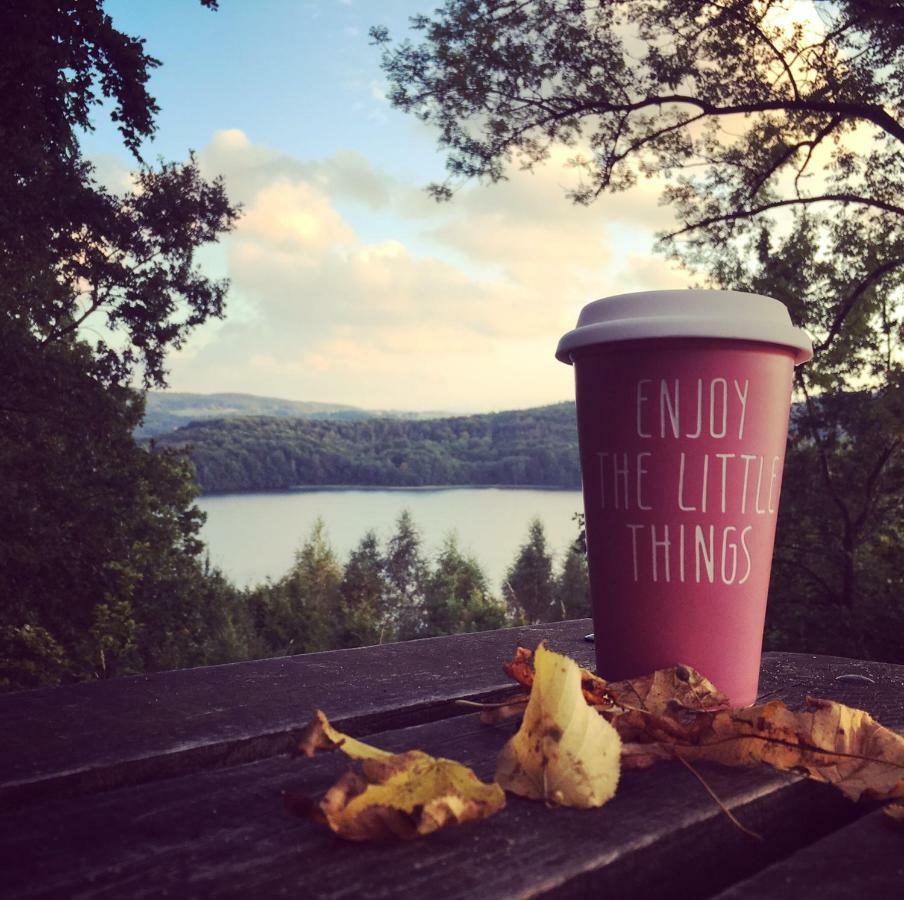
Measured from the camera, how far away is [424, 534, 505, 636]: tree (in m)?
37.0

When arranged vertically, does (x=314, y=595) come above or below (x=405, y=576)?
above

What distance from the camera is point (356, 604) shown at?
4212 centimetres

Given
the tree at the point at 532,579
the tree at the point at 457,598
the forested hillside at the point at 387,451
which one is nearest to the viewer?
the forested hillside at the point at 387,451

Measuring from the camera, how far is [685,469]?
0.81m

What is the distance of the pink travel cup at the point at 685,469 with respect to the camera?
0.81 meters

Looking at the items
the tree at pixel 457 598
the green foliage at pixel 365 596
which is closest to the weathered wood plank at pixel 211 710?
the green foliage at pixel 365 596

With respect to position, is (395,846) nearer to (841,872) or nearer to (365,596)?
(841,872)

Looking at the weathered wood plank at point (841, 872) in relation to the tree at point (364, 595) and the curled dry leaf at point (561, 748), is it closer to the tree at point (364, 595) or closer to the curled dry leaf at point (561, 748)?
the curled dry leaf at point (561, 748)

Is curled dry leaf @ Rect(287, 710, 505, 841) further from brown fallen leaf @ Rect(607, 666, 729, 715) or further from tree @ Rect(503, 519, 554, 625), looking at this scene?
tree @ Rect(503, 519, 554, 625)

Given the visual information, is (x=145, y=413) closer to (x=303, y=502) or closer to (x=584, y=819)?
(x=584, y=819)

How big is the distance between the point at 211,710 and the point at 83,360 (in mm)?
11675

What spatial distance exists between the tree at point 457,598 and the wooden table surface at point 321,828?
3198cm

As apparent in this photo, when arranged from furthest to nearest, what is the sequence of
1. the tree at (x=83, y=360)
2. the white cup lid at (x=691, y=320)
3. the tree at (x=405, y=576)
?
1. the tree at (x=405, y=576)
2. the tree at (x=83, y=360)
3. the white cup lid at (x=691, y=320)

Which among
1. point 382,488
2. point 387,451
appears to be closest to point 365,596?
point 382,488
